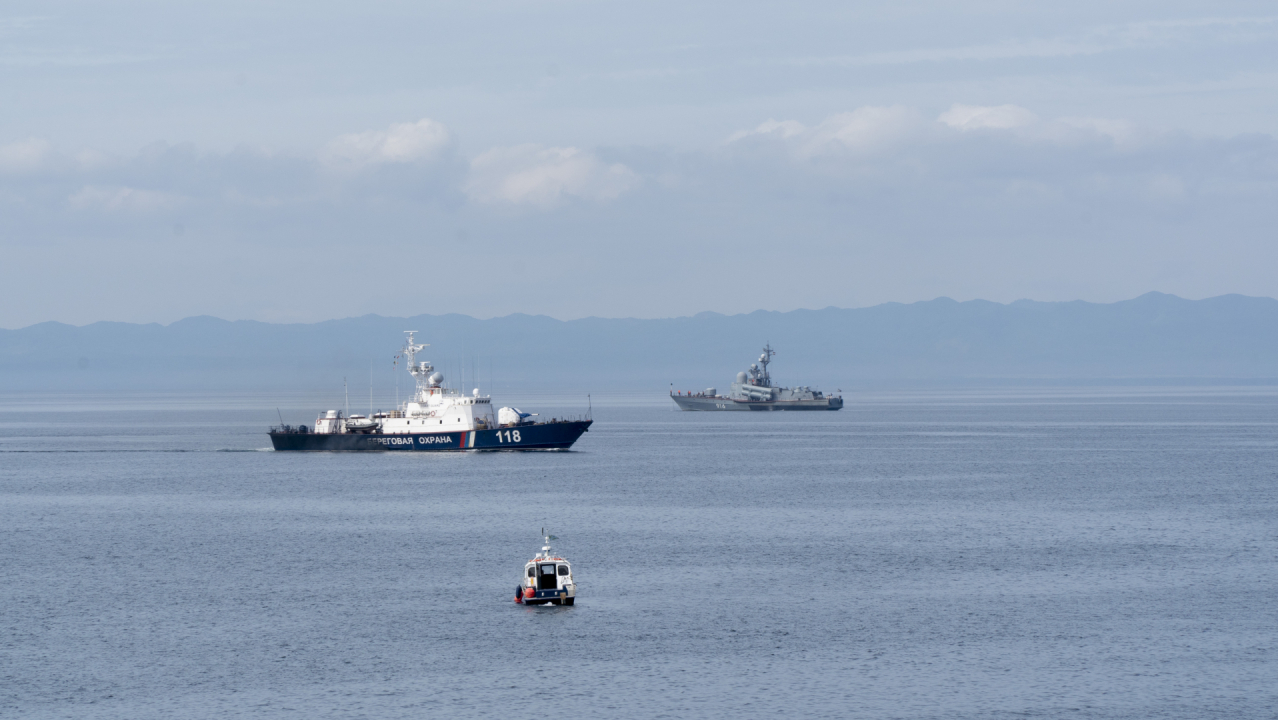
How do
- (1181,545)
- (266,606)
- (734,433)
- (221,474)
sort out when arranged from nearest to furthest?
(266,606) < (1181,545) < (221,474) < (734,433)

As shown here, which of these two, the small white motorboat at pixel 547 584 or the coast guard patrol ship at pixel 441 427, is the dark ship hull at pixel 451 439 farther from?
the small white motorboat at pixel 547 584

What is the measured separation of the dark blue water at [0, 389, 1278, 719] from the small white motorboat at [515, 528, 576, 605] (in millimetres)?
1177

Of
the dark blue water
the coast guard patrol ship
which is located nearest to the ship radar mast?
the coast guard patrol ship

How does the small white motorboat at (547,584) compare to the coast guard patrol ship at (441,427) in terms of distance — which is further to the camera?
the coast guard patrol ship at (441,427)

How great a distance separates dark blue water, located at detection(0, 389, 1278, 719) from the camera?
43469 mm

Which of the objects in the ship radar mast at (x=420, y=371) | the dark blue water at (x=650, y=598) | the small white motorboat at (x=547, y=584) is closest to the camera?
the dark blue water at (x=650, y=598)

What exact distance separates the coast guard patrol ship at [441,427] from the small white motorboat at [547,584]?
250 ft

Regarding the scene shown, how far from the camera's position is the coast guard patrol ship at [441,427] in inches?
5320

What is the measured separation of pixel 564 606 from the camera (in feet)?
187

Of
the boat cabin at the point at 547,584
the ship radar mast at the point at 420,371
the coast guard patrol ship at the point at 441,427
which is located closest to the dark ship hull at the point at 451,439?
the coast guard patrol ship at the point at 441,427

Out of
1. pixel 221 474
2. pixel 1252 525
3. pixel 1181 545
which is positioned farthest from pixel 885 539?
pixel 221 474

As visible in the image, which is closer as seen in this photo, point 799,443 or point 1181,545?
point 1181,545

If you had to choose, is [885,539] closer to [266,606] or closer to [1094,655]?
[1094,655]

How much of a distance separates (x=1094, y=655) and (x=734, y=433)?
475 ft
